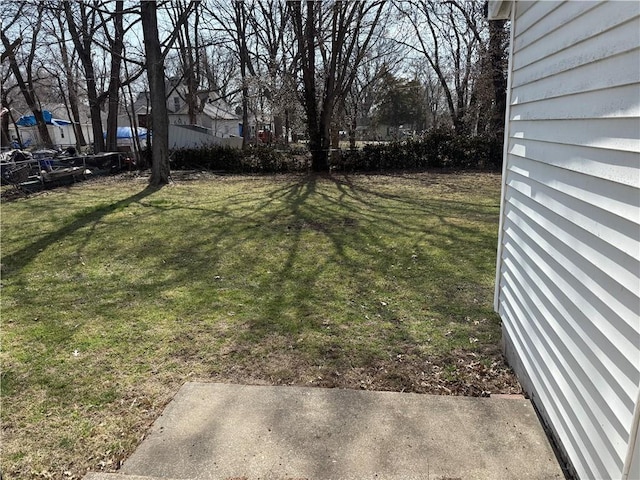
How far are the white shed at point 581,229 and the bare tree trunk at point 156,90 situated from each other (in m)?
10.8

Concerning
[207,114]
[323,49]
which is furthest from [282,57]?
[207,114]

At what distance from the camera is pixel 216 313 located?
3.96 meters

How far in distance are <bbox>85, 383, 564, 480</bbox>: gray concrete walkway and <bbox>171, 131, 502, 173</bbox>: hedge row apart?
1311 cm

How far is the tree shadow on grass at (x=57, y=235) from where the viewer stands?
5.43 metres

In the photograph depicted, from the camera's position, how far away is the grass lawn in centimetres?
263

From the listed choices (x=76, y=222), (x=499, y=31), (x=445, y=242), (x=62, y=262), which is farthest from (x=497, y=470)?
(x=499, y=31)

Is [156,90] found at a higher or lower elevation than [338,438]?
higher

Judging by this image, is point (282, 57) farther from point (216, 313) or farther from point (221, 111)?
point (221, 111)

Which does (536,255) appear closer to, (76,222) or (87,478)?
(87,478)

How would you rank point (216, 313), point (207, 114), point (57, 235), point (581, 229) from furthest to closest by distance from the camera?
point (207, 114)
point (57, 235)
point (216, 313)
point (581, 229)

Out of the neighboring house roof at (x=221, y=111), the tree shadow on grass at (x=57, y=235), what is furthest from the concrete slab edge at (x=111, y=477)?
the neighboring house roof at (x=221, y=111)

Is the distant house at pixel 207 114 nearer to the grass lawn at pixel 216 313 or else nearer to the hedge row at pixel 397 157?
the hedge row at pixel 397 157

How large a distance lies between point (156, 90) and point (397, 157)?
8250 mm

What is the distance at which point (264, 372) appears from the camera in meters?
3.00
